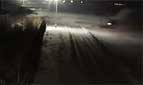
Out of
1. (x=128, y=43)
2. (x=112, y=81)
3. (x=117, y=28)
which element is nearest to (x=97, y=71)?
(x=112, y=81)

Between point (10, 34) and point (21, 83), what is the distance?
1059 cm

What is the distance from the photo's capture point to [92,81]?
1112cm

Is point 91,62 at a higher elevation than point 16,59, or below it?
below

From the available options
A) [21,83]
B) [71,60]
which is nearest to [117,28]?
[71,60]

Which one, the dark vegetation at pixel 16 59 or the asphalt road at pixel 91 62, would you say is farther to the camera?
the asphalt road at pixel 91 62

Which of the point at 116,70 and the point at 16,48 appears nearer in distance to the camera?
the point at 116,70

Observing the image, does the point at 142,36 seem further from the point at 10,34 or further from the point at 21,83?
the point at 21,83

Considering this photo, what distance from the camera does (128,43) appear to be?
2091cm

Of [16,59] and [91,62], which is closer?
[16,59]

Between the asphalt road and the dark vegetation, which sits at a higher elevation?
the dark vegetation

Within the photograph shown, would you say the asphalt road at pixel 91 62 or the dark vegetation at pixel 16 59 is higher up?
the dark vegetation at pixel 16 59

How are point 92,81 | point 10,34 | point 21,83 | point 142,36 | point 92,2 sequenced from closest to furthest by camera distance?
point 21,83 → point 92,81 → point 10,34 → point 142,36 → point 92,2

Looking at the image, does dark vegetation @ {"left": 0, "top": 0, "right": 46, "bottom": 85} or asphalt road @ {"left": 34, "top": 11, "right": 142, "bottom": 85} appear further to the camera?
asphalt road @ {"left": 34, "top": 11, "right": 142, "bottom": 85}


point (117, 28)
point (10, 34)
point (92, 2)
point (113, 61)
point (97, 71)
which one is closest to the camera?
point (97, 71)
